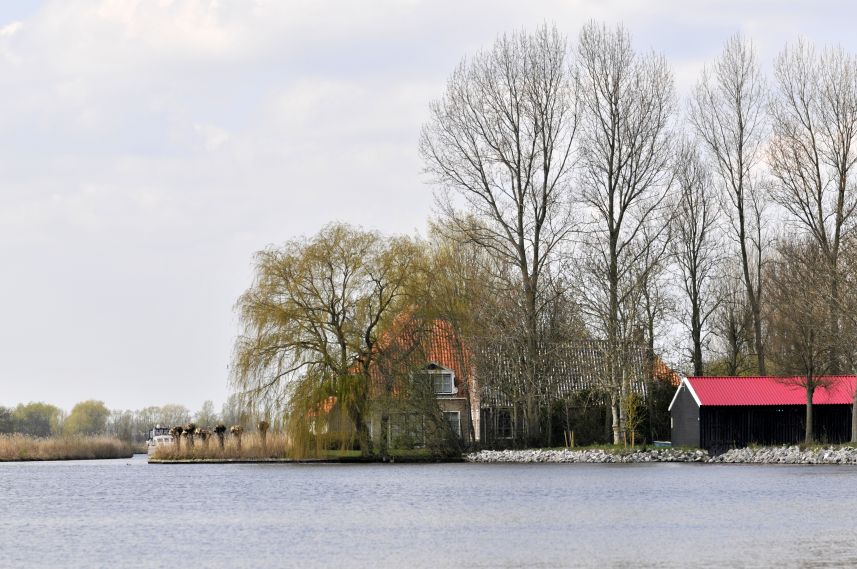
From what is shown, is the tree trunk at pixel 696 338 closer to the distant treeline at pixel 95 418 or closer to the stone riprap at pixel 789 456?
the stone riprap at pixel 789 456

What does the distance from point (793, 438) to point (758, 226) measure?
12.1 metres

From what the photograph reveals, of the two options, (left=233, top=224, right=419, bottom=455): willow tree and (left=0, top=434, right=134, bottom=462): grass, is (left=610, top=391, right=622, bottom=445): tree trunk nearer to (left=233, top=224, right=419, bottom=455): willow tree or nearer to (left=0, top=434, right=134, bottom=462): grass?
(left=233, top=224, right=419, bottom=455): willow tree

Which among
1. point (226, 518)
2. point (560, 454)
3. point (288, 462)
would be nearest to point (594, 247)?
point (560, 454)

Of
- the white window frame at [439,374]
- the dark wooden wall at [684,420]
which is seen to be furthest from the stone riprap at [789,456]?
the white window frame at [439,374]

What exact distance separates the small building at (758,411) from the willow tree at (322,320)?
12.8 metres

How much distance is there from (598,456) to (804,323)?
927cm

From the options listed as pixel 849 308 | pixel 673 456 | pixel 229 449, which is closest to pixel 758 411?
pixel 673 456

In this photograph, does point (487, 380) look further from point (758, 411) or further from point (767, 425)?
point (767, 425)

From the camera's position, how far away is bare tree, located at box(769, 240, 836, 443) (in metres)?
47.9

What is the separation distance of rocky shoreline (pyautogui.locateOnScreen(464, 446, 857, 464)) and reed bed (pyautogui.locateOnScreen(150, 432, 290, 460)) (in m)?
7.71

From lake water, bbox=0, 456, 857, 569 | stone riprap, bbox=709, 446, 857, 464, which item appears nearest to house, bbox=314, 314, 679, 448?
stone riprap, bbox=709, 446, 857, 464

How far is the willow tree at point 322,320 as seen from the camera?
5050 cm

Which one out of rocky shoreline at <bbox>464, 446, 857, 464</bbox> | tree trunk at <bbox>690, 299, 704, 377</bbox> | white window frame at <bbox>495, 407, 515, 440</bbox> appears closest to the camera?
rocky shoreline at <bbox>464, 446, 857, 464</bbox>

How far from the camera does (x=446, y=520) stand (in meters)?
24.9
